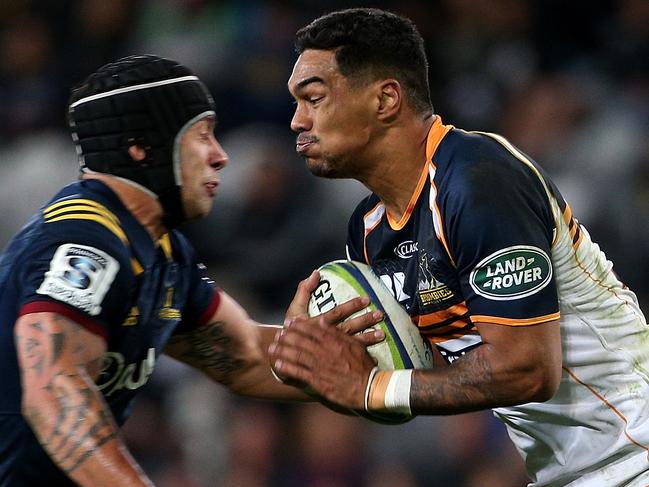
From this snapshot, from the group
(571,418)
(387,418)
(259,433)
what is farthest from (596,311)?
(259,433)

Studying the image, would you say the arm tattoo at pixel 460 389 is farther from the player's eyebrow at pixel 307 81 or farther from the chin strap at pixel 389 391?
the player's eyebrow at pixel 307 81

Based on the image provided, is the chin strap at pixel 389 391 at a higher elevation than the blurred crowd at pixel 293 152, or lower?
higher

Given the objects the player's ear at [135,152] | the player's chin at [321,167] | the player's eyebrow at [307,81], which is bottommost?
the player's chin at [321,167]

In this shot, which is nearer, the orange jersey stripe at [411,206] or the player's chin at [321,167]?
the orange jersey stripe at [411,206]

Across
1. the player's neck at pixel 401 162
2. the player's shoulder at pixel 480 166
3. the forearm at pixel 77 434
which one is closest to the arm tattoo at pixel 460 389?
the player's shoulder at pixel 480 166

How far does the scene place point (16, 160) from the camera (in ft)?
28.2

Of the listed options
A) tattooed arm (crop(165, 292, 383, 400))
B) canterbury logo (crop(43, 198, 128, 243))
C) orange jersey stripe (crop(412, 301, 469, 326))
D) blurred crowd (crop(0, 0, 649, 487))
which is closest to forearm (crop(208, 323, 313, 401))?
tattooed arm (crop(165, 292, 383, 400))

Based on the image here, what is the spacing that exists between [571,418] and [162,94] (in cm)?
192

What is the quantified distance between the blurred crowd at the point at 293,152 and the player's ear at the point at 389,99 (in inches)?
120

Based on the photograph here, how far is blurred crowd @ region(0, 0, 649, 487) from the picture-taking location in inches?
271

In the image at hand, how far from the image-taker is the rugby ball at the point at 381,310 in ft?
13.2

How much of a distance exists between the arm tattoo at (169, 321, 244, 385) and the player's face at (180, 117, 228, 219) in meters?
0.64

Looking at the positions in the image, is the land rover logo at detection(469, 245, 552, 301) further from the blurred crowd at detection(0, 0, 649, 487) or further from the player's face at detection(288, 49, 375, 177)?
the blurred crowd at detection(0, 0, 649, 487)

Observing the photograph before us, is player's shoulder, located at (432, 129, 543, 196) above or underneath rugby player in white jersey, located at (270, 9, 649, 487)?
above
